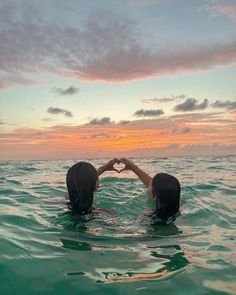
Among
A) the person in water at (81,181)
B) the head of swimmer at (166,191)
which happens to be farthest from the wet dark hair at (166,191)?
the person in water at (81,181)

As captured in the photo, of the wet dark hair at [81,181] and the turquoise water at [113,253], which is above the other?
the wet dark hair at [81,181]

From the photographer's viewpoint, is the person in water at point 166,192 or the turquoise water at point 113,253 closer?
the turquoise water at point 113,253

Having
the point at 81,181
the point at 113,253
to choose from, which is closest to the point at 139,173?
the point at 81,181

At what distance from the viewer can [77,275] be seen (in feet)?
14.6

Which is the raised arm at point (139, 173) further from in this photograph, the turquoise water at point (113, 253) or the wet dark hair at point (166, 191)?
the wet dark hair at point (166, 191)

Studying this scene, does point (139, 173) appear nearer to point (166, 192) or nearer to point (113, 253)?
point (166, 192)

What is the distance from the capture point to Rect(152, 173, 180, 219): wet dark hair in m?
6.34

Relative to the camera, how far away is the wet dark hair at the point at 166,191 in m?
6.34

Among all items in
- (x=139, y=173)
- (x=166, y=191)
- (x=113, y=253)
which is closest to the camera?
(x=113, y=253)

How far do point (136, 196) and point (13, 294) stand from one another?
308 inches

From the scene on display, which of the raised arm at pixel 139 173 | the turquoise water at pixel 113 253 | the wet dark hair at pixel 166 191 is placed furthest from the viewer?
the raised arm at pixel 139 173

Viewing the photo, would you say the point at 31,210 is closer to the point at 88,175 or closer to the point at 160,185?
the point at 88,175

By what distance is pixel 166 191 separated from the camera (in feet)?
20.8

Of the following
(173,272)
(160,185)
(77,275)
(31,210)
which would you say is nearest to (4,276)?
(77,275)
